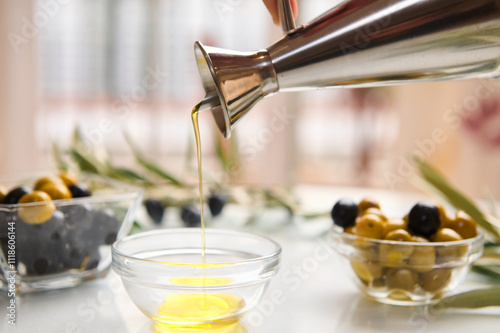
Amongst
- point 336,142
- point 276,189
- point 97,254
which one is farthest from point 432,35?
point 336,142

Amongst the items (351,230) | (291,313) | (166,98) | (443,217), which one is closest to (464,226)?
(443,217)

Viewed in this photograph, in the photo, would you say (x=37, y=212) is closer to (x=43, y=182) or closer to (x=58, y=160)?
(x=43, y=182)

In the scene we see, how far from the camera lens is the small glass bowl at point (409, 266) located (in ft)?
1.92

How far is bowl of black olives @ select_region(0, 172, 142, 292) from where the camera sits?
0.59 meters

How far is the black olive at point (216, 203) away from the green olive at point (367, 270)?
41cm

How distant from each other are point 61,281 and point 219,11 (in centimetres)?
305

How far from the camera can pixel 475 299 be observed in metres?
0.57

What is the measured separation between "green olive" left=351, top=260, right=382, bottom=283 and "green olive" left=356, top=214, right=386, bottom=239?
34 mm

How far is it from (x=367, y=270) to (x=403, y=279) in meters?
0.04

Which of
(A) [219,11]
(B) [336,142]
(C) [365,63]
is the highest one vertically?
(A) [219,11]

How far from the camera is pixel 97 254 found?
66 centimetres

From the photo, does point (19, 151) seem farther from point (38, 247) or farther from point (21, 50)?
point (38, 247)

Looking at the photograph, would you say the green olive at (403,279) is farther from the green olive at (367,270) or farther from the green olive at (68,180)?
the green olive at (68,180)

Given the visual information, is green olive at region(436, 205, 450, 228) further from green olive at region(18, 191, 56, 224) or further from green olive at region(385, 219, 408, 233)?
green olive at region(18, 191, 56, 224)
